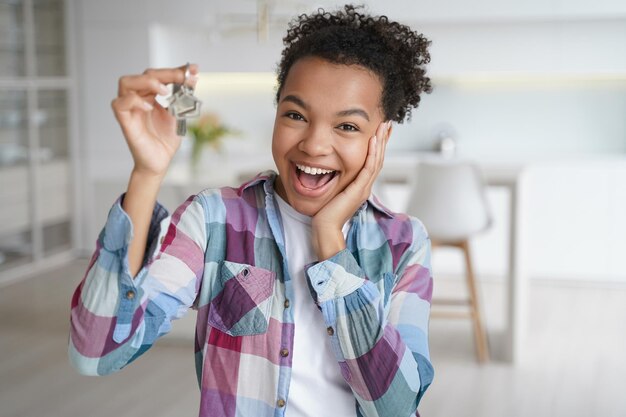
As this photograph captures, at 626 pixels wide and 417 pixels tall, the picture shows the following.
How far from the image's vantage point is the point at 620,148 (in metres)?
5.97

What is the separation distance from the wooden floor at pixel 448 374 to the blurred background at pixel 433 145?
0.02 m

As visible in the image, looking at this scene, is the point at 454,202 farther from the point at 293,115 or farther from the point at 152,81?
the point at 152,81

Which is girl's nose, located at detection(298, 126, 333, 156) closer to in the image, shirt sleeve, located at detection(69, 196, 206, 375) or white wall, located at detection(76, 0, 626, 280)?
shirt sleeve, located at detection(69, 196, 206, 375)

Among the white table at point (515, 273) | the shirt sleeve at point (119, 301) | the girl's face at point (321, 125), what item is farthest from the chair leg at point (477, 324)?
the shirt sleeve at point (119, 301)

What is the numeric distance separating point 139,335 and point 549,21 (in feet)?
16.4

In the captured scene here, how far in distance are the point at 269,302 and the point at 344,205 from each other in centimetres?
19

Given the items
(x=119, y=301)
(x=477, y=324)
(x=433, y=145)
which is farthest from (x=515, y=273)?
(x=119, y=301)

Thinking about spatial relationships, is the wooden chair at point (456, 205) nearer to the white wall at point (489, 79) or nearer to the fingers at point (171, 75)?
the white wall at point (489, 79)

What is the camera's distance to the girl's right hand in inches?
41.5

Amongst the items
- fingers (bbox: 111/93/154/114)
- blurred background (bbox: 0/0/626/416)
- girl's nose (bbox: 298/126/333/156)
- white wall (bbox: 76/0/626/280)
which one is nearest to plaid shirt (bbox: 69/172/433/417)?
girl's nose (bbox: 298/126/333/156)

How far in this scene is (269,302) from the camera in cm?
132

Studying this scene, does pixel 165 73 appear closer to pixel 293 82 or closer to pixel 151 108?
pixel 151 108

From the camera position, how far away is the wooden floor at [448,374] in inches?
137

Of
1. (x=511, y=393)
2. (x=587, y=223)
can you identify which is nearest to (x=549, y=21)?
(x=587, y=223)
